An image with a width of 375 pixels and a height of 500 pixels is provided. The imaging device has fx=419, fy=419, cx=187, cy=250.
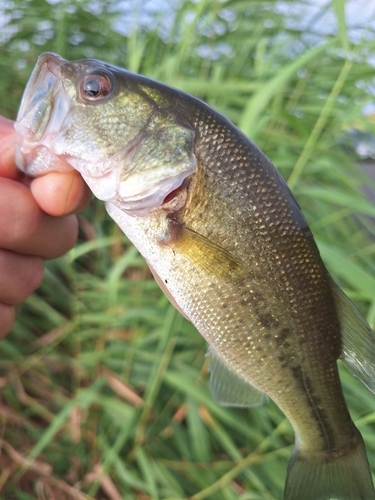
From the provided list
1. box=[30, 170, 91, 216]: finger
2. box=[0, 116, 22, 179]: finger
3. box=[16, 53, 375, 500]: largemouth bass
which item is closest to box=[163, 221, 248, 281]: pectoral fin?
box=[16, 53, 375, 500]: largemouth bass

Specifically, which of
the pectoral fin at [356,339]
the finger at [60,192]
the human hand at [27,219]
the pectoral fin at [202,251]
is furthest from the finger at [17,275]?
the pectoral fin at [356,339]

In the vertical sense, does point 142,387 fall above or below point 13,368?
above

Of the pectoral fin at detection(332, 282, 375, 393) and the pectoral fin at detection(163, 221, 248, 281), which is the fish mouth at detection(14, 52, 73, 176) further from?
the pectoral fin at detection(332, 282, 375, 393)

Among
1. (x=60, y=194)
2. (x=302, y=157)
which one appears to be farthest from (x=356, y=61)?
(x=60, y=194)

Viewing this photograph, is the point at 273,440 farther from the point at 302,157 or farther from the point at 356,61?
the point at 356,61

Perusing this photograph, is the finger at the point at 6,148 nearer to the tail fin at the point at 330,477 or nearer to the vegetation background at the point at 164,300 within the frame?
the vegetation background at the point at 164,300
